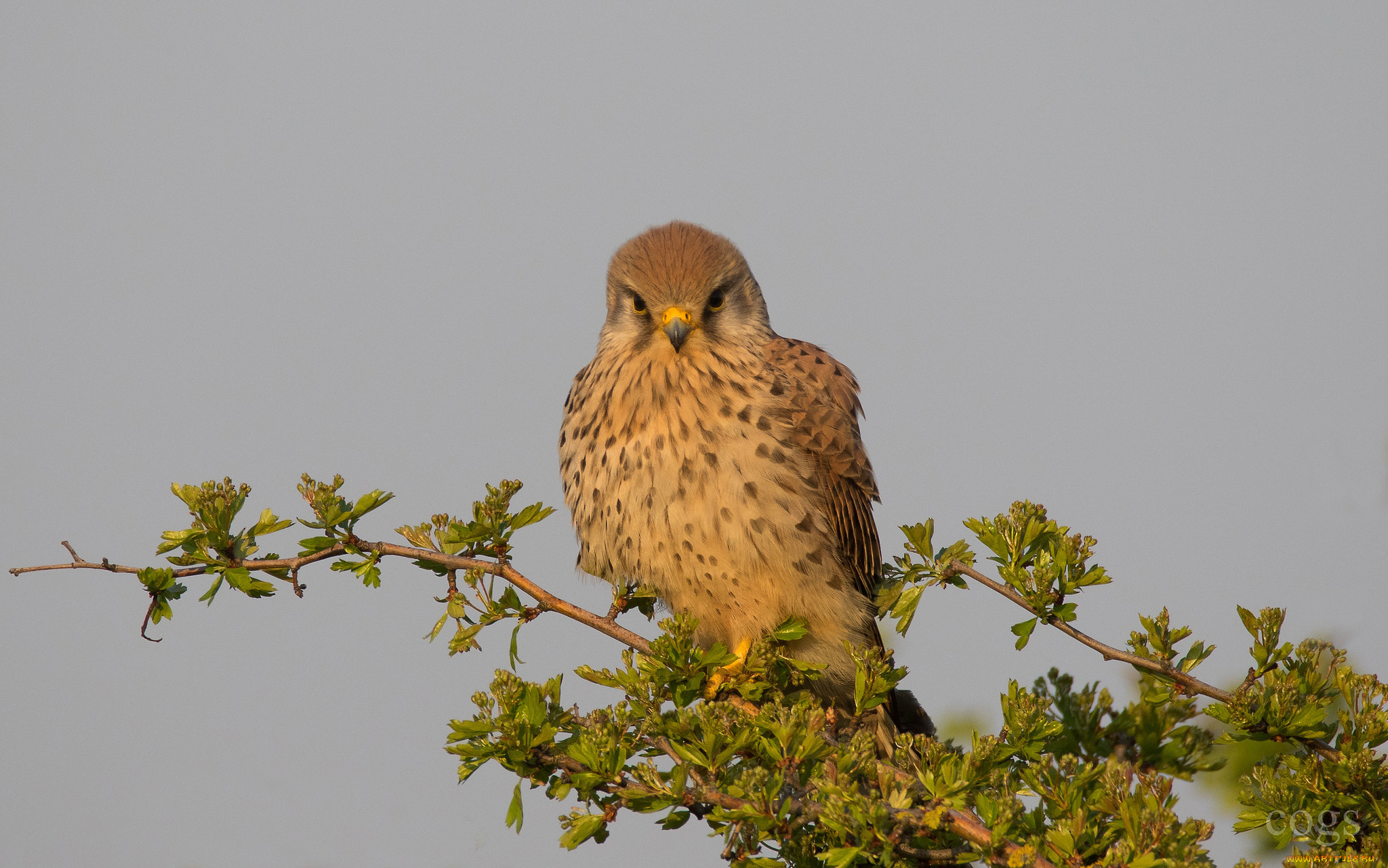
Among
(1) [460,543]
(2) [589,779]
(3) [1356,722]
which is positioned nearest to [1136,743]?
(3) [1356,722]

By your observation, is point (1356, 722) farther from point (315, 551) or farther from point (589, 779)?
point (315, 551)

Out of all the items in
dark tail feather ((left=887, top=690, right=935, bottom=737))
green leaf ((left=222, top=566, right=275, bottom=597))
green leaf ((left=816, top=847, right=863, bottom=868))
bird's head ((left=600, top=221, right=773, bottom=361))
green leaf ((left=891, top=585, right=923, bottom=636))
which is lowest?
green leaf ((left=816, top=847, right=863, bottom=868))

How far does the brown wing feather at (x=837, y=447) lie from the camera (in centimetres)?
419

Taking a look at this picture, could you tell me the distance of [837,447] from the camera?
14.0ft

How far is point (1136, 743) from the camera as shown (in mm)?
3410

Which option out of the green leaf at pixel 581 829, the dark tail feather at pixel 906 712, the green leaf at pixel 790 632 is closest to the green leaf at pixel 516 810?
the green leaf at pixel 581 829

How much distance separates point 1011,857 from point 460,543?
1.53 meters

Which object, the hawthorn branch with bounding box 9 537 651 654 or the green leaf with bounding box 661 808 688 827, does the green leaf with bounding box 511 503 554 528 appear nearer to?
A: the hawthorn branch with bounding box 9 537 651 654

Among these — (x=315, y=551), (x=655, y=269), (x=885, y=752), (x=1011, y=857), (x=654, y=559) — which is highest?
(x=655, y=269)

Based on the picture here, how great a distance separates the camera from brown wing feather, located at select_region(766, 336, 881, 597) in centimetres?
419

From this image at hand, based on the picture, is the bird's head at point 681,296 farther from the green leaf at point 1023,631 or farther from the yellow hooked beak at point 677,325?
the green leaf at point 1023,631

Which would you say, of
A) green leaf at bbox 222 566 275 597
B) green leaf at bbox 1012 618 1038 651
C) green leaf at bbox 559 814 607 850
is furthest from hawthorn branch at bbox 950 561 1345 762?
green leaf at bbox 222 566 275 597

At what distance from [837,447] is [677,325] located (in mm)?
804

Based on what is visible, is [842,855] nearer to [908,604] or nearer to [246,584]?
[908,604]
